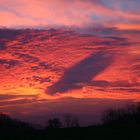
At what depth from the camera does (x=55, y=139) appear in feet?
229

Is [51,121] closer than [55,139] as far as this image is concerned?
No

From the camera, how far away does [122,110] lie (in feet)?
476

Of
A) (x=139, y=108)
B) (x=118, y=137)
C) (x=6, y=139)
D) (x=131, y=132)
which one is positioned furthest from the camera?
(x=139, y=108)

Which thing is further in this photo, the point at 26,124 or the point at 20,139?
the point at 26,124

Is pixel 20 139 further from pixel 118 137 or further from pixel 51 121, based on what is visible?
pixel 51 121

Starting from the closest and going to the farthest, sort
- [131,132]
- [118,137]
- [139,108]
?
1. [118,137]
2. [131,132]
3. [139,108]

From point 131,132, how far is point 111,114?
76425 millimetres

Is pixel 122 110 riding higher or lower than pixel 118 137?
higher

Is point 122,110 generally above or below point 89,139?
above

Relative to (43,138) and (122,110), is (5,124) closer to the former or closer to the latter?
(122,110)

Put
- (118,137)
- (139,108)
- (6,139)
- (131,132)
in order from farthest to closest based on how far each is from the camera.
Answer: (139,108) → (6,139) → (131,132) → (118,137)

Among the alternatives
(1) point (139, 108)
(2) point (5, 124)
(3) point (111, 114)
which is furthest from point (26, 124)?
(1) point (139, 108)

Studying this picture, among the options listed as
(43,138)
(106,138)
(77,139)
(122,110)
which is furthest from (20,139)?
(122,110)

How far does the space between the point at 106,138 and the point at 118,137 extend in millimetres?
2074
